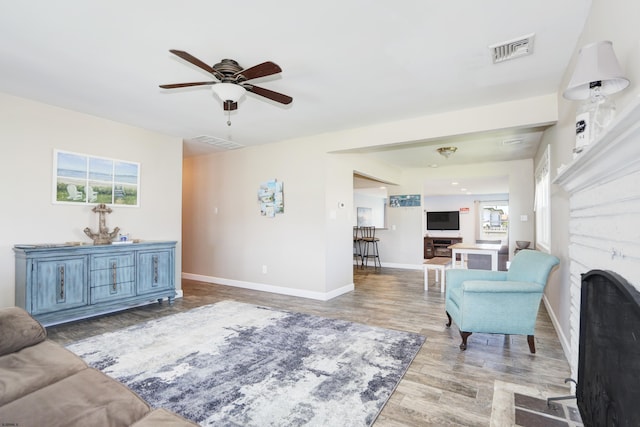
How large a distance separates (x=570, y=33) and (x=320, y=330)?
3212 millimetres

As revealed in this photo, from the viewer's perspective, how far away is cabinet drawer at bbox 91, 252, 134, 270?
364cm

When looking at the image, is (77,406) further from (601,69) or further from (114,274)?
(114,274)

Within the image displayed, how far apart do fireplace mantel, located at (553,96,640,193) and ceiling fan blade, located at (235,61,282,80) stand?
1.79 meters

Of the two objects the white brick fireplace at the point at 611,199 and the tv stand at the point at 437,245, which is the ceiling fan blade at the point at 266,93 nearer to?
the white brick fireplace at the point at 611,199

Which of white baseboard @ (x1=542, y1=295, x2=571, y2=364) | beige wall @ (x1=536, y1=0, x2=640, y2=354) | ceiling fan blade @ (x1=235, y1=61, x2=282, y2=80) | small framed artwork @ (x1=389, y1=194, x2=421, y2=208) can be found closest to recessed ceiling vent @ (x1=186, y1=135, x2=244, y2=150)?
ceiling fan blade @ (x1=235, y1=61, x2=282, y2=80)

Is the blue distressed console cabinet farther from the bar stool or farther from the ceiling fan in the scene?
the bar stool

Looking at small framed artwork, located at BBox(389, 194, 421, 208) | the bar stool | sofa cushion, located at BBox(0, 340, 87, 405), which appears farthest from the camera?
the bar stool

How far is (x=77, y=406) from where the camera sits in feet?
3.74

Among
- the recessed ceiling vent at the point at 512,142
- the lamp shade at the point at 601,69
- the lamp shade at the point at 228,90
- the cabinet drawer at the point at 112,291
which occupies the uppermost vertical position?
the recessed ceiling vent at the point at 512,142

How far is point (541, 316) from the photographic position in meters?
3.89

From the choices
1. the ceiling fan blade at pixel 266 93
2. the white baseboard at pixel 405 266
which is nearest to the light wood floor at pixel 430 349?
the white baseboard at pixel 405 266

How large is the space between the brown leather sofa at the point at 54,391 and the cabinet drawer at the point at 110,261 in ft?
7.06

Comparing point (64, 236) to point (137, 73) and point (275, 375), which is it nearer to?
point (137, 73)

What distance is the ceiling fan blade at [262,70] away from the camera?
6.97 ft
